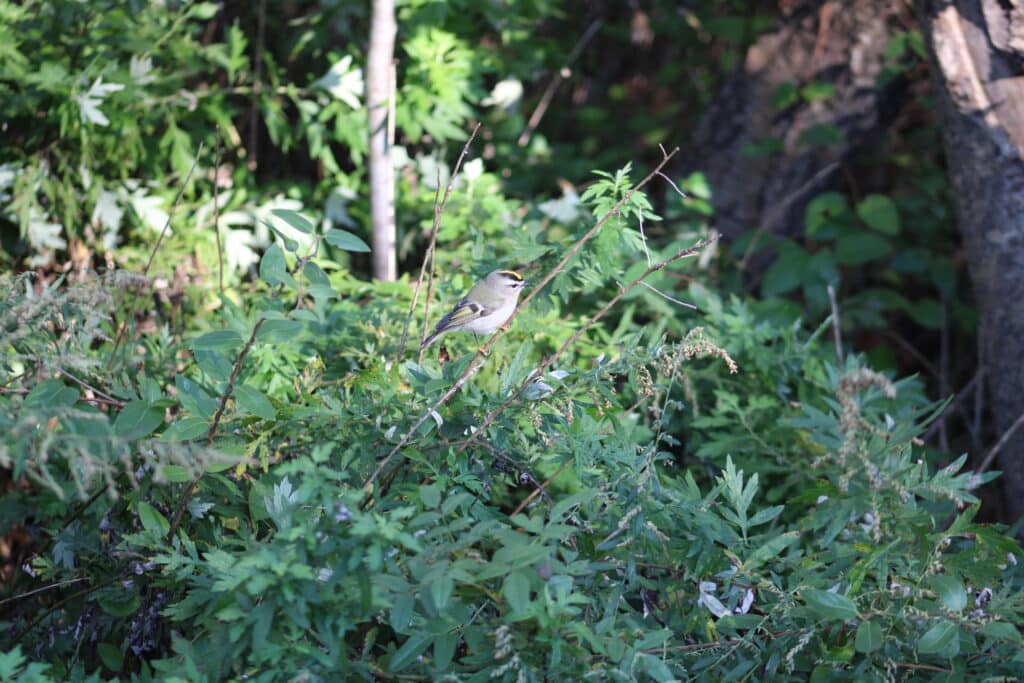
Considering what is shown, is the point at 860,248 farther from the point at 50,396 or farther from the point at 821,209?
the point at 50,396

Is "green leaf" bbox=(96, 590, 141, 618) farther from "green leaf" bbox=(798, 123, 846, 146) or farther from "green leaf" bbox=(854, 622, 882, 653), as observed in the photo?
"green leaf" bbox=(798, 123, 846, 146)

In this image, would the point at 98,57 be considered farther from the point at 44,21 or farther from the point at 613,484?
the point at 613,484

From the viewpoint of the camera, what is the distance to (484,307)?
9.12 feet

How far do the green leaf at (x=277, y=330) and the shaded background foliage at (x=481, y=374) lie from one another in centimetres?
2

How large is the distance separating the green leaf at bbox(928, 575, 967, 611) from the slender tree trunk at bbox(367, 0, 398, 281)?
7.50 ft

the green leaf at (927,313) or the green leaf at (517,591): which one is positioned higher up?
the green leaf at (517,591)

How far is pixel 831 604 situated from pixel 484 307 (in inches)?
51.8

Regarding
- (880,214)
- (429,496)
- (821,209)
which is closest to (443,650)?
(429,496)

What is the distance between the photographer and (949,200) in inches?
205

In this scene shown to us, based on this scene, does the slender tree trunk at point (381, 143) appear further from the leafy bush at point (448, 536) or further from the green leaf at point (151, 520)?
the green leaf at point (151, 520)

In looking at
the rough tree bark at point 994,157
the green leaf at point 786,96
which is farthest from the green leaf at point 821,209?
the rough tree bark at point 994,157

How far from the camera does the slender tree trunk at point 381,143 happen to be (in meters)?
3.68

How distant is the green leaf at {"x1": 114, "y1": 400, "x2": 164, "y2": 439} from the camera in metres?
1.94

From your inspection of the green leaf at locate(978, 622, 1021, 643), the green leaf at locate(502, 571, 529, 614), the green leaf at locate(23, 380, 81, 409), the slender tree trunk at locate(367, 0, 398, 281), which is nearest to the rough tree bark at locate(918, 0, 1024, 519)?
the green leaf at locate(978, 622, 1021, 643)
